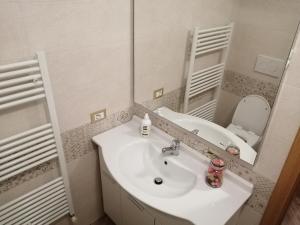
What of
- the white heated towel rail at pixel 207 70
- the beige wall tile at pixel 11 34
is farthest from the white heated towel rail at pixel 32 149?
the white heated towel rail at pixel 207 70

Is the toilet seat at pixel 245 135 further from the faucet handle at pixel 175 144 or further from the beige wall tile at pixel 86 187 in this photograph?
the beige wall tile at pixel 86 187

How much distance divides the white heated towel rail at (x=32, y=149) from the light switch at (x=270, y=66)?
98cm

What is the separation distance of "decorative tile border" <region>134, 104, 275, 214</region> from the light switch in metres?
0.45

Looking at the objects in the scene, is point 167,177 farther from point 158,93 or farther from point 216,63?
point 216,63

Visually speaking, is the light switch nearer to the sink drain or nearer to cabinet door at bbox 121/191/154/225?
the sink drain

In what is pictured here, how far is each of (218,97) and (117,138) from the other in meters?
0.70

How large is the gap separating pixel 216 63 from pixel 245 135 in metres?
0.40

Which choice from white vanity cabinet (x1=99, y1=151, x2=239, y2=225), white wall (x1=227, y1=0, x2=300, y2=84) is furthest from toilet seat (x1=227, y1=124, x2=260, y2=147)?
white vanity cabinet (x1=99, y1=151, x2=239, y2=225)

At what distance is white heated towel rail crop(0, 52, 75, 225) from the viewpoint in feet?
3.54

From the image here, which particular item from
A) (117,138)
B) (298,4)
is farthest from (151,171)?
(298,4)

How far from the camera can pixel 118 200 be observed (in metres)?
1.58

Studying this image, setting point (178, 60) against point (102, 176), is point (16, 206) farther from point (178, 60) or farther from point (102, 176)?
point (178, 60)

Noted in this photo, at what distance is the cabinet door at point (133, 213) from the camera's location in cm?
132

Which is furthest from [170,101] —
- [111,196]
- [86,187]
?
[86,187]
